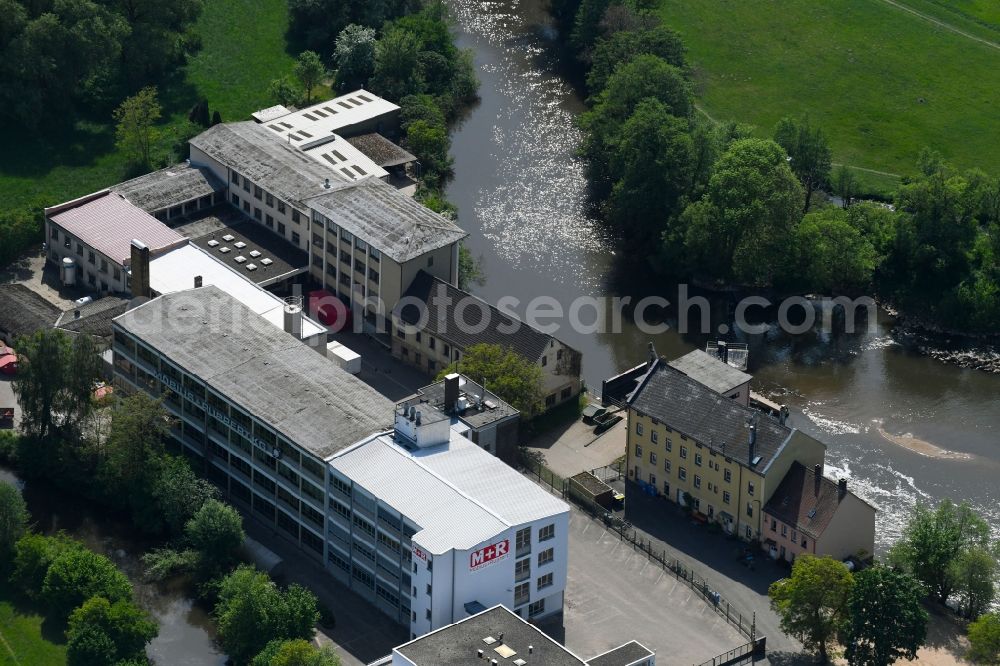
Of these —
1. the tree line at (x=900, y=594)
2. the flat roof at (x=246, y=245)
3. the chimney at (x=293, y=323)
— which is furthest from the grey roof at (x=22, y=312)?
the tree line at (x=900, y=594)

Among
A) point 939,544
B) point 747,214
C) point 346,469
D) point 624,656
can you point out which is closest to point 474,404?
point 346,469

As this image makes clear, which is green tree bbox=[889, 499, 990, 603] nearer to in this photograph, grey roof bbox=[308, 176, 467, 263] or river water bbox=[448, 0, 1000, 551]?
river water bbox=[448, 0, 1000, 551]

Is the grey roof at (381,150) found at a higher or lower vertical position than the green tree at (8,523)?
higher

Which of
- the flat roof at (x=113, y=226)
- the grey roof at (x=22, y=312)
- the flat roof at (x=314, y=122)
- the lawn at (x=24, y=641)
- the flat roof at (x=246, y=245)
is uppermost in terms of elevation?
the flat roof at (x=314, y=122)

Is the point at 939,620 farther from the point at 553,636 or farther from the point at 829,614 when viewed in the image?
the point at 553,636

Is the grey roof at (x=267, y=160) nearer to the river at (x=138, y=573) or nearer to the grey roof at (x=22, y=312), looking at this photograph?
the grey roof at (x=22, y=312)

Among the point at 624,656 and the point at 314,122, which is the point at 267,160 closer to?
the point at 314,122

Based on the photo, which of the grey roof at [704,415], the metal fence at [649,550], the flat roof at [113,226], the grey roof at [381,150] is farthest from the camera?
the grey roof at [381,150]

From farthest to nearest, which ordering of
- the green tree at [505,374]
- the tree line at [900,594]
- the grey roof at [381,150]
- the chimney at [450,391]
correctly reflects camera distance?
1. the grey roof at [381,150]
2. the green tree at [505,374]
3. the chimney at [450,391]
4. the tree line at [900,594]

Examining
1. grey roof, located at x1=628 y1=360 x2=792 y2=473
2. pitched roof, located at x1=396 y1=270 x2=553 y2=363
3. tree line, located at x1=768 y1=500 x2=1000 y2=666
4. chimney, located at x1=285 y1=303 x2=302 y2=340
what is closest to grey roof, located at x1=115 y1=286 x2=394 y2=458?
chimney, located at x1=285 y1=303 x2=302 y2=340
